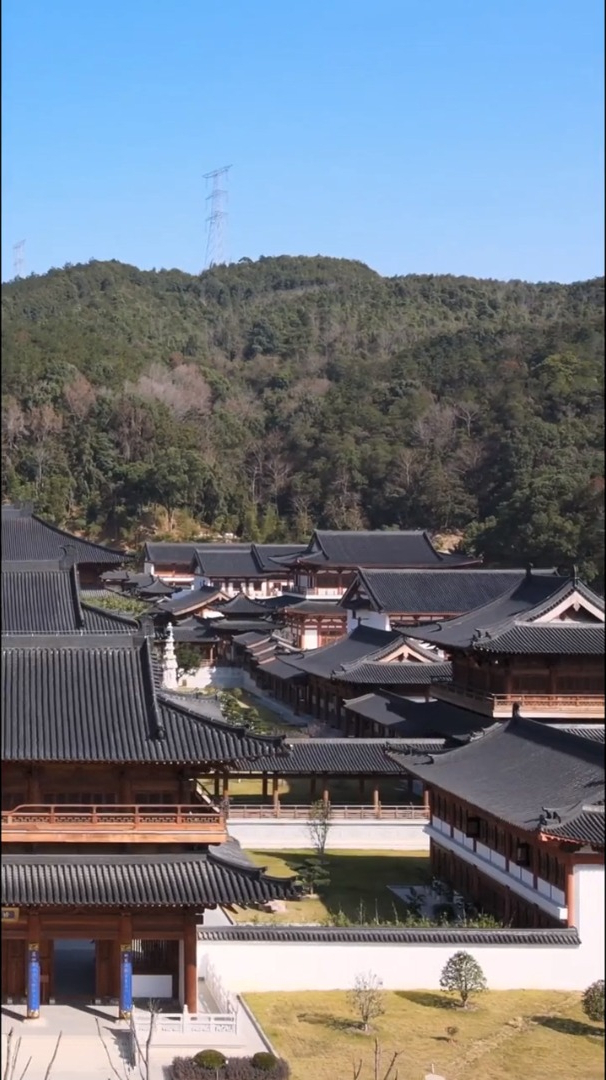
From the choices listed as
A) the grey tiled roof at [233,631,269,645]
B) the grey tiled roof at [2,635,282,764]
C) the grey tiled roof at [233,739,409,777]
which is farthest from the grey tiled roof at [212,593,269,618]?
the grey tiled roof at [2,635,282,764]

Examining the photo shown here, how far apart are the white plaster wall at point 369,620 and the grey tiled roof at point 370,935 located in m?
23.8

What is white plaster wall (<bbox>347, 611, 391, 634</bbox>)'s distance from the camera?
41.8 m

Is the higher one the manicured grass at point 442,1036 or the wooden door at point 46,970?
the wooden door at point 46,970

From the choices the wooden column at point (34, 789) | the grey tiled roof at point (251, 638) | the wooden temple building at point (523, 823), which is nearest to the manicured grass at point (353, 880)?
the wooden temple building at point (523, 823)

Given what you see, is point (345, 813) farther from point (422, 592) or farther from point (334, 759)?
point (422, 592)

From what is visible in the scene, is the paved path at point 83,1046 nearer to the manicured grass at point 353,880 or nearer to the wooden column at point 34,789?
the wooden column at point 34,789

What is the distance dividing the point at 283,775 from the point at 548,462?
9796mm

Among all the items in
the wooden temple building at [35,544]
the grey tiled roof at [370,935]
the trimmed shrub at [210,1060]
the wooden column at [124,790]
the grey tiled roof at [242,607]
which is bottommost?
the grey tiled roof at [370,935]

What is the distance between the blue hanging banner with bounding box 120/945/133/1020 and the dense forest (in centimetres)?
503

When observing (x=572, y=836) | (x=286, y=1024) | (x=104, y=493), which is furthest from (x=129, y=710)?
(x=104, y=493)

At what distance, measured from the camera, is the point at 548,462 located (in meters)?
20.1

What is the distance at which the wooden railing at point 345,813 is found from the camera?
2536 centimetres

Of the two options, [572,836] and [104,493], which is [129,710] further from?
[104,493]

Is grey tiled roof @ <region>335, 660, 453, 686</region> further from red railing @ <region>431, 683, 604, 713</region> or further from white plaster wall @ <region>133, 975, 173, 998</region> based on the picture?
white plaster wall @ <region>133, 975, 173, 998</region>
